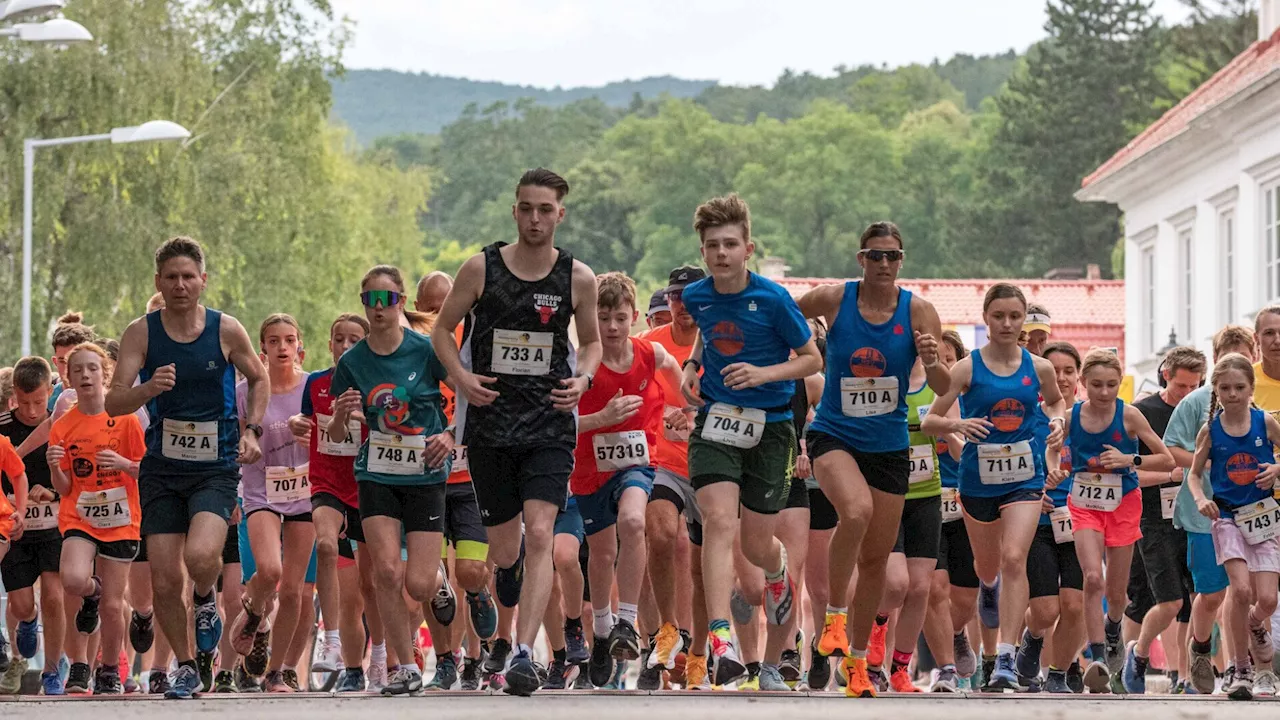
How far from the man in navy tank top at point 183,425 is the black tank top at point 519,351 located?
1.24 m

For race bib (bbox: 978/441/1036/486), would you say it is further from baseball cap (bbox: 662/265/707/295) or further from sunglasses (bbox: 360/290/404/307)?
sunglasses (bbox: 360/290/404/307)

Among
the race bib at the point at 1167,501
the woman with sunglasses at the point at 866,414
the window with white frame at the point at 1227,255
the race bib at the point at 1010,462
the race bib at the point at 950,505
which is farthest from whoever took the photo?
the window with white frame at the point at 1227,255

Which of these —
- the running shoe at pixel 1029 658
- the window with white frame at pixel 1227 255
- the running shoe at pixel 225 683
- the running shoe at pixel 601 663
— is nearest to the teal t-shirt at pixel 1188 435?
the running shoe at pixel 1029 658

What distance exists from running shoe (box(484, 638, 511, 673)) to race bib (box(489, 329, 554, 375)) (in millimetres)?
1538

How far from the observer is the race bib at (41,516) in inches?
564

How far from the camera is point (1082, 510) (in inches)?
547

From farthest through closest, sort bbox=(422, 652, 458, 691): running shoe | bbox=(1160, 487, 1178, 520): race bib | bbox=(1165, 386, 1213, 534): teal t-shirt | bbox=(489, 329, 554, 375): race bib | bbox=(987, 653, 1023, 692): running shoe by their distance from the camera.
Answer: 1. bbox=(1160, 487, 1178, 520): race bib
2. bbox=(1165, 386, 1213, 534): teal t-shirt
3. bbox=(987, 653, 1023, 692): running shoe
4. bbox=(422, 652, 458, 691): running shoe
5. bbox=(489, 329, 554, 375): race bib

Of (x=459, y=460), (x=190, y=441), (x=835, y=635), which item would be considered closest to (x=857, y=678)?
(x=835, y=635)

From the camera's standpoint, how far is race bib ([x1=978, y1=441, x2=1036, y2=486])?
12758 millimetres

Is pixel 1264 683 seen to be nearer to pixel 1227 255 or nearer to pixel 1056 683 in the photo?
pixel 1056 683

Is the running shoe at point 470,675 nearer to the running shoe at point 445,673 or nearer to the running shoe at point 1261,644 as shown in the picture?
the running shoe at point 445,673

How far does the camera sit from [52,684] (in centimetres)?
1390

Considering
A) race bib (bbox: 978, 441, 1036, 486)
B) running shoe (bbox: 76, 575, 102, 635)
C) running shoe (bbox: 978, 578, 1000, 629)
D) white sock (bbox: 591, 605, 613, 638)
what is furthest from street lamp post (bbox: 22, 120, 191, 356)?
race bib (bbox: 978, 441, 1036, 486)

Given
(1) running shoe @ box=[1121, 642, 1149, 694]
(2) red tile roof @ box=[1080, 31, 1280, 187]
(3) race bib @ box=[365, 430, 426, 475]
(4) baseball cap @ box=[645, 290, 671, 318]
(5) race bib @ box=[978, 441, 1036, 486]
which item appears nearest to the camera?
(3) race bib @ box=[365, 430, 426, 475]
